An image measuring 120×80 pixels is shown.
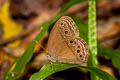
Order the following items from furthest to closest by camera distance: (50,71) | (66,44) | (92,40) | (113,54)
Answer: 1. (113,54)
2. (92,40)
3. (66,44)
4. (50,71)

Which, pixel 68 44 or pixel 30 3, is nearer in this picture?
pixel 68 44

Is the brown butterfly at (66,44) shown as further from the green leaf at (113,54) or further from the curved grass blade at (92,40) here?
the green leaf at (113,54)

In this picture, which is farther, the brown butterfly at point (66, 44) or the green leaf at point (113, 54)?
the green leaf at point (113, 54)

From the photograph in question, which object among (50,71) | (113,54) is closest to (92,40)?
(113,54)

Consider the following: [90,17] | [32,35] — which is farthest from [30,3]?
[90,17]

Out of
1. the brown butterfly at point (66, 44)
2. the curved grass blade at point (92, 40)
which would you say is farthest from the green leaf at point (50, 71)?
the curved grass blade at point (92, 40)

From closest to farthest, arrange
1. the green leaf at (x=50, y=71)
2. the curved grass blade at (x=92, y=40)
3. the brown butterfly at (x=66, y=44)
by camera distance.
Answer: the green leaf at (x=50, y=71) → the brown butterfly at (x=66, y=44) → the curved grass blade at (x=92, y=40)

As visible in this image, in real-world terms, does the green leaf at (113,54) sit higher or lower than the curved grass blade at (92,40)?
lower

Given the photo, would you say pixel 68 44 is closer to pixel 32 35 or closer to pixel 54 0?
pixel 32 35

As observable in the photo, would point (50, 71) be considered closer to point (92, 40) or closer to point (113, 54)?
point (92, 40)
